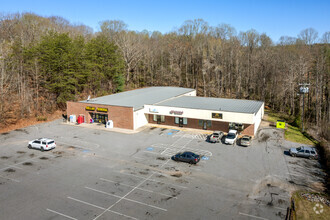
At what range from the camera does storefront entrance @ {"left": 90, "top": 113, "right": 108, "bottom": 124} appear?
43.6m

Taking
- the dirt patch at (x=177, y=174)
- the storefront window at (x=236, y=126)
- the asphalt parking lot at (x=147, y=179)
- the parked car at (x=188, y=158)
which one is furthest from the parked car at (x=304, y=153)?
the dirt patch at (x=177, y=174)

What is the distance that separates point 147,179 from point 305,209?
1339 centimetres

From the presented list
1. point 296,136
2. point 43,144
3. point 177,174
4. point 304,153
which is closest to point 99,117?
point 43,144

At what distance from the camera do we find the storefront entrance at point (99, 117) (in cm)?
4359

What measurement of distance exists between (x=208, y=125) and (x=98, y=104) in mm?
19819

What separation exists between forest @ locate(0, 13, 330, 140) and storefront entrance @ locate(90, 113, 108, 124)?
39.1ft

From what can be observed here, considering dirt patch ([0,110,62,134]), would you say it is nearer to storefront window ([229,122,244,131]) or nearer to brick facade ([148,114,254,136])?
brick facade ([148,114,254,136])

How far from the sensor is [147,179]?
2283 cm

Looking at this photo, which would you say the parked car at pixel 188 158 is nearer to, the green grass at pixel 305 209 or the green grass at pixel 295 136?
the green grass at pixel 305 209

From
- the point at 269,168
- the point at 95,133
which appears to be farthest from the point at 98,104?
the point at 269,168

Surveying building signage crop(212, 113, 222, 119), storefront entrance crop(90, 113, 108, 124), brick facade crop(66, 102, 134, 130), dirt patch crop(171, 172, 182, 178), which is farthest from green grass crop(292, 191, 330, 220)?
storefront entrance crop(90, 113, 108, 124)

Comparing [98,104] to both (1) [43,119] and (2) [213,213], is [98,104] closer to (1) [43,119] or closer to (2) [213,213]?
(1) [43,119]

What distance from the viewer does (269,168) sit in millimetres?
25359

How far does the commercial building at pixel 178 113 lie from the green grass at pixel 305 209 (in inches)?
648
